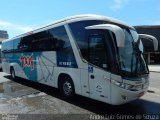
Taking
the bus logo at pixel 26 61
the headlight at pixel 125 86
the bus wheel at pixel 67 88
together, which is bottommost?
the bus wheel at pixel 67 88

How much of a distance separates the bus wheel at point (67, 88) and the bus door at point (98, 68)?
1.33 meters

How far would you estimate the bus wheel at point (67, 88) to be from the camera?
9.06 meters

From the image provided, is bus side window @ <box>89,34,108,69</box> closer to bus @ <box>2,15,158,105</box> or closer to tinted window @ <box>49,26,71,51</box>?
bus @ <box>2,15,158,105</box>

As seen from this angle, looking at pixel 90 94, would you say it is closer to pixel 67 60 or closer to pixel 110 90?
pixel 110 90

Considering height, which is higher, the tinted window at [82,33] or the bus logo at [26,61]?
the tinted window at [82,33]

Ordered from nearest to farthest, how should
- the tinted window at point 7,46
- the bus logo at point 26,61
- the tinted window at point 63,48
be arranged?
the tinted window at point 63,48, the bus logo at point 26,61, the tinted window at point 7,46

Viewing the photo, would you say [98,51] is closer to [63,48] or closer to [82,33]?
[82,33]

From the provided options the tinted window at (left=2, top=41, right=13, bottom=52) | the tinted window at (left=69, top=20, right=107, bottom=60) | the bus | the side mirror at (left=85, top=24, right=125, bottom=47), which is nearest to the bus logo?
the bus

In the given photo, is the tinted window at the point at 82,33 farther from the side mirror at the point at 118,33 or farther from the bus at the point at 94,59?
the side mirror at the point at 118,33

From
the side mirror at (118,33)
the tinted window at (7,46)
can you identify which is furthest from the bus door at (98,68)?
the tinted window at (7,46)

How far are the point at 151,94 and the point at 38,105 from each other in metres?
5.26

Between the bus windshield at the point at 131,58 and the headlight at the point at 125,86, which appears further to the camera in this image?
the bus windshield at the point at 131,58

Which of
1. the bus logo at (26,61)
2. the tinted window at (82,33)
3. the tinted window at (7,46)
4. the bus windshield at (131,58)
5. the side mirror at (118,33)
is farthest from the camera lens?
the tinted window at (7,46)

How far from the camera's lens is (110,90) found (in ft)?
23.4
